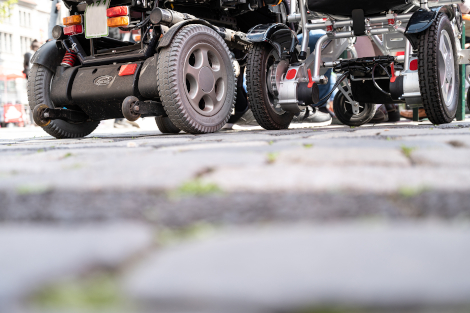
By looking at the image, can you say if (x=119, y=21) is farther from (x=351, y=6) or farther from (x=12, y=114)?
(x=12, y=114)

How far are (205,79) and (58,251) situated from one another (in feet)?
9.87

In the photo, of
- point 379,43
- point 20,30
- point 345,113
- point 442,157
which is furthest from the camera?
point 20,30

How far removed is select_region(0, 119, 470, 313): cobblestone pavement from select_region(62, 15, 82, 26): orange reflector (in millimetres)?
2729

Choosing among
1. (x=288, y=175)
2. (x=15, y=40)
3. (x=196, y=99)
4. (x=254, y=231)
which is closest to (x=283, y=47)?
(x=196, y=99)

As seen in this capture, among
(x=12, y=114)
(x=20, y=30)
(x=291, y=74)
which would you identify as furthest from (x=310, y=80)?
(x=20, y=30)

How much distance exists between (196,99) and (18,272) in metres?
2.94

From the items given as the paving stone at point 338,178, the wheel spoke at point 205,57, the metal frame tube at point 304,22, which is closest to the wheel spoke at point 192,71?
the wheel spoke at point 205,57

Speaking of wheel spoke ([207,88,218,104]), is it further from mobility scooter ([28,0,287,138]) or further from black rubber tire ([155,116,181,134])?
black rubber tire ([155,116,181,134])

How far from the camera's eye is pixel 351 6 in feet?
12.5

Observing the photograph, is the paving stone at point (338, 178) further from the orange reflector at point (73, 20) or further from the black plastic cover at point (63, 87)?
the orange reflector at point (73, 20)

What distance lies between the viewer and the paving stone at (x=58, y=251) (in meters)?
0.67

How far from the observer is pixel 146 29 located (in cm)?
372

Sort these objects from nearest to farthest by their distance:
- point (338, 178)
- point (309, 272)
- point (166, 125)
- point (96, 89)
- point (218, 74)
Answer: point (309, 272)
point (338, 178)
point (96, 89)
point (218, 74)
point (166, 125)

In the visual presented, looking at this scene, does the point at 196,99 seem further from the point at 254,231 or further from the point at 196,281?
the point at 196,281
